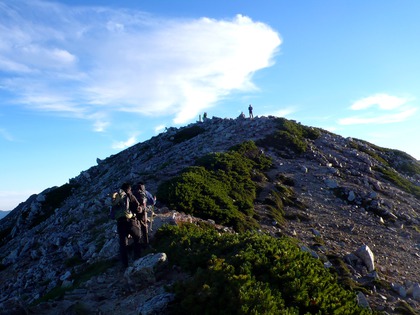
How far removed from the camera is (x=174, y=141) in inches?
1721

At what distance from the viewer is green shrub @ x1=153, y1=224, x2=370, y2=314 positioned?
8414mm

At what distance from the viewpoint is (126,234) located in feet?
43.9

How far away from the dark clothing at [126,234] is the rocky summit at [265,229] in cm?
43

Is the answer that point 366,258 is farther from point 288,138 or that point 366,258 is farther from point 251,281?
point 288,138

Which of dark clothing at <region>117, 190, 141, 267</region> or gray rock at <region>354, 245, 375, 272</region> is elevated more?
dark clothing at <region>117, 190, 141, 267</region>

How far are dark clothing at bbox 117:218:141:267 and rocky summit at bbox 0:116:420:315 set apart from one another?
0.43m

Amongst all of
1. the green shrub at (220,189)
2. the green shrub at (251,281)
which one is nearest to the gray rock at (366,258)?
the green shrub at (220,189)

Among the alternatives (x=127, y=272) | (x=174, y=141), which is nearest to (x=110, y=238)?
(x=127, y=272)

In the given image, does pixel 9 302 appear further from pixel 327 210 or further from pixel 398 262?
pixel 327 210

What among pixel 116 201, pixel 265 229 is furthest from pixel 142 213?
pixel 265 229

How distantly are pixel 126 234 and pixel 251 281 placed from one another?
5.79 m

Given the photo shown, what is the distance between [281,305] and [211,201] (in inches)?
485

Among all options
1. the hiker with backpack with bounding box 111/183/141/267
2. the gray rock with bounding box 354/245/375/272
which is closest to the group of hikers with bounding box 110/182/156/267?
the hiker with backpack with bounding box 111/183/141/267

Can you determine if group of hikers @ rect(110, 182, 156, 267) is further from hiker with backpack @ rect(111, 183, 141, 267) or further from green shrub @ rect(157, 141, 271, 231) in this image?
green shrub @ rect(157, 141, 271, 231)
